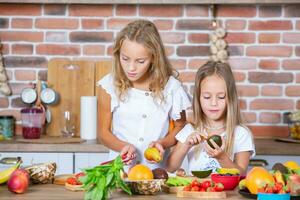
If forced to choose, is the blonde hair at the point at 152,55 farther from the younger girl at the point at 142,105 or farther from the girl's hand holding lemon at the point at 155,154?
the girl's hand holding lemon at the point at 155,154

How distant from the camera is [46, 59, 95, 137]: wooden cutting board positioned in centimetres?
417

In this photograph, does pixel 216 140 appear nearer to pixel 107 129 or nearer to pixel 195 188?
pixel 195 188

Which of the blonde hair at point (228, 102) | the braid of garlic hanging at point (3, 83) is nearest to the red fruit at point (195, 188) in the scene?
the blonde hair at point (228, 102)

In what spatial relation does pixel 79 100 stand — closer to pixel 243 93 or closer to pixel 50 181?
pixel 243 93

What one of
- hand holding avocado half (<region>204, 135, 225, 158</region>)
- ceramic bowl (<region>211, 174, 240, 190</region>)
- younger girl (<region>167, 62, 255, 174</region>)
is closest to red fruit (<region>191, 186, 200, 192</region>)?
ceramic bowl (<region>211, 174, 240, 190</region>)

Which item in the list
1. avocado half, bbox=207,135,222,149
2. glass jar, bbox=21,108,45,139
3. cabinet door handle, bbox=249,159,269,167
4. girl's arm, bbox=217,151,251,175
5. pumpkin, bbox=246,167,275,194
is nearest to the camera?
pumpkin, bbox=246,167,275,194

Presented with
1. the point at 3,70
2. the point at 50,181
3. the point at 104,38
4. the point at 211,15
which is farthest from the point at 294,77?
the point at 50,181

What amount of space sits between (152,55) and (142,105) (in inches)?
11.3

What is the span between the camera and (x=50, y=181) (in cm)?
248

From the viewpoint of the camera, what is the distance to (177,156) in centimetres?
299

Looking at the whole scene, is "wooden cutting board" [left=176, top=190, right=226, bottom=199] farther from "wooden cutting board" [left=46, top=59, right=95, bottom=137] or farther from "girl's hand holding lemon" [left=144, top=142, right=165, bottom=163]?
"wooden cutting board" [left=46, top=59, right=95, bottom=137]

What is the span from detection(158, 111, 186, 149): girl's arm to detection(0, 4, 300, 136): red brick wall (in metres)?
1.01

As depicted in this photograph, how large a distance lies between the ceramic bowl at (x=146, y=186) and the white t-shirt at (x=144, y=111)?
0.94 meters

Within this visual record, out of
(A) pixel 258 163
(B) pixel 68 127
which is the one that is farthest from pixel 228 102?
(B) pixel 68 127
